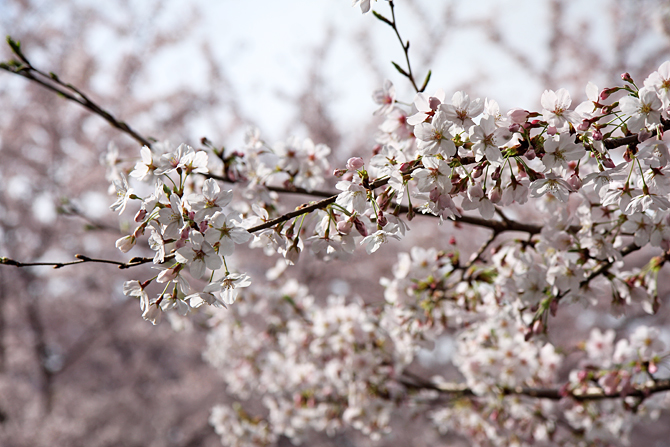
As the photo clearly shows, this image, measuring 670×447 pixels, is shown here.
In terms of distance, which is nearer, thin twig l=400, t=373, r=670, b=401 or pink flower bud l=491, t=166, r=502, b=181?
pink flower bud l=491, t=166, r=502, b=181

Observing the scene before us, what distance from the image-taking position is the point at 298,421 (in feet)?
9.04

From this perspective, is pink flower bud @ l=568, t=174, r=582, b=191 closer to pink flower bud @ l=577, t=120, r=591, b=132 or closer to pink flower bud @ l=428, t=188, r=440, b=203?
pink flower bud @ l=577, t=120, r=591, b=132

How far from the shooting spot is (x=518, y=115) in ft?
2.99

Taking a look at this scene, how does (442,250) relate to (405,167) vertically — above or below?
above

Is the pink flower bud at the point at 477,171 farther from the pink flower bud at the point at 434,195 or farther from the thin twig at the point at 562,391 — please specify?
the thin twig at the point at 562,391

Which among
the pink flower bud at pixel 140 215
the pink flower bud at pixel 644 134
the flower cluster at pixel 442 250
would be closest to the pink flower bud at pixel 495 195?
the flower cluster at pixel 442 250

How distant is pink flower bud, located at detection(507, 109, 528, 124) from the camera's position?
911mm

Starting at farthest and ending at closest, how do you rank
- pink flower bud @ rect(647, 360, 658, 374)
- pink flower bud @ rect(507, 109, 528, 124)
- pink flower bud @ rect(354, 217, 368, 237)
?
1. pink flower bud @ rect(647, 360, 658, 374)
2. pink flower bud @ rect(354, 217, 368, 237)
3. pink flower bud @ rect(507, 109, 528, 124)

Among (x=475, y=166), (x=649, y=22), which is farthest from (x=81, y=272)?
(x=649, y=22)

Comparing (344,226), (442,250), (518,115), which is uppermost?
(442,250)

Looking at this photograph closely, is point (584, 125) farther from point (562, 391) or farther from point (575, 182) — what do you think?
point (562, 391)

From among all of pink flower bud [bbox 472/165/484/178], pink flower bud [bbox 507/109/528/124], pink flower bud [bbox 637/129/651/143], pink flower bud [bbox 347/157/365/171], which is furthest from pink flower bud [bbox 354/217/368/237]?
pink flower bud [bbox 637/129/651/143]

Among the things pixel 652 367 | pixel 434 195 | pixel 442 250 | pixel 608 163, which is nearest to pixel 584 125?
pixel 608 163

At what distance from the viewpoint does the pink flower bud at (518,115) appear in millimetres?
911
